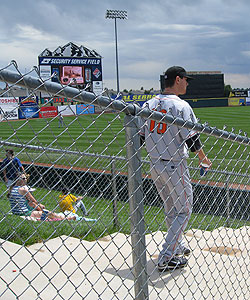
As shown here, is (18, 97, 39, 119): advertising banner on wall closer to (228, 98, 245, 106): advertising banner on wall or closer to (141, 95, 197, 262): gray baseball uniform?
(141, 95, 197, 262): gray baseball uniform

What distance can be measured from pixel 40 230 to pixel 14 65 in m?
3.86

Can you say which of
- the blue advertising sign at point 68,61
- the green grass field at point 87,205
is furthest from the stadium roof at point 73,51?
the green grass field at point 87,205

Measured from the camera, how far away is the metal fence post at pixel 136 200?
2.06 metres

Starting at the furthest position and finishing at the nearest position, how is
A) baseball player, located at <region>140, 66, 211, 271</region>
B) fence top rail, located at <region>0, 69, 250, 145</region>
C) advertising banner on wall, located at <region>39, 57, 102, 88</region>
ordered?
advertising banner on wall, located at <region>39, 57, 102, 88</region>, baseball player, located at <region>140, 66, 211, 271</region>, fence top rail, located at <region>0, 69, 250, 145</region>

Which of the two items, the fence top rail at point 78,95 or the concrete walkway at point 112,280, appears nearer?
the fence top rail at point 78,95

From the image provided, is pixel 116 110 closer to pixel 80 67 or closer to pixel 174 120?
pixel 174 120

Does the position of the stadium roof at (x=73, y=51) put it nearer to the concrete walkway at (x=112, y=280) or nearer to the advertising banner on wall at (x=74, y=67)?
the advertising banner on wall at (x=74, y=67)

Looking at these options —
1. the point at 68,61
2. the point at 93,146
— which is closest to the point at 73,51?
the point at 68,61

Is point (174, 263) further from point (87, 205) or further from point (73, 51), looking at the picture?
point (73, 51)

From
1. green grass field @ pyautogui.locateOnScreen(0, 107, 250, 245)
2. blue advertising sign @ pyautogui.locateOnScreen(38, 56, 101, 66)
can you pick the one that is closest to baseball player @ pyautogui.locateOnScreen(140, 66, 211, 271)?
green grass field @ pyautogui.locateOnScreen(0, 107, 250, 245)

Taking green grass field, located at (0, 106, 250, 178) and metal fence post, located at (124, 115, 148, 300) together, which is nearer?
green grass field, located at (0, 106, 250, 178)

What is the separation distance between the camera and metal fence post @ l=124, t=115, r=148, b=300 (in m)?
2.06

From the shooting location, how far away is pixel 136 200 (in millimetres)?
2094

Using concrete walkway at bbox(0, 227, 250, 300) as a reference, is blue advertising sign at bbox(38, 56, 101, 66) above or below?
above
